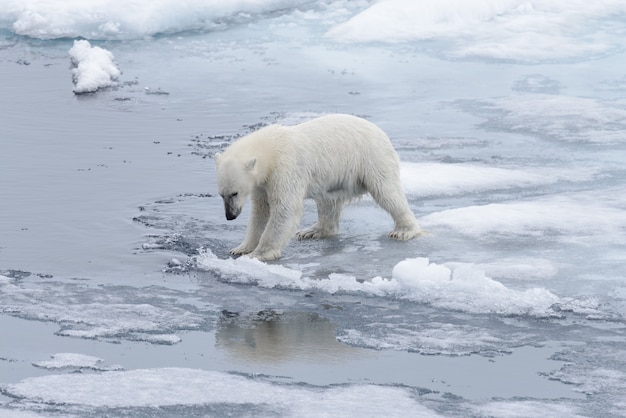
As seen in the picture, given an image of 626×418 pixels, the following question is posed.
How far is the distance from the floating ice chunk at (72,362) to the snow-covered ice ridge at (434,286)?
1.57 metres

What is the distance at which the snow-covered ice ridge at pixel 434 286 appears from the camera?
20.7 ft

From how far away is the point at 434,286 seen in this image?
21.5ft

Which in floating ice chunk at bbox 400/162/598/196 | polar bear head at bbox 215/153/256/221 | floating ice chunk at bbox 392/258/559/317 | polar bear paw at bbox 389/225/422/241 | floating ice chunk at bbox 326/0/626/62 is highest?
floating ice chunk at bbox 326/0/626/62

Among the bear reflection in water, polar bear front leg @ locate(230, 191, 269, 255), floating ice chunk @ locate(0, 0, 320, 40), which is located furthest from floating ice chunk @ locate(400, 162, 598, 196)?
floating ice chunk @ locate(0, 0, 320, 40)

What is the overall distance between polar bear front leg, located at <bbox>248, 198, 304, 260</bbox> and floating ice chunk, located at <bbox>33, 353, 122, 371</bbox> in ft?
6.86

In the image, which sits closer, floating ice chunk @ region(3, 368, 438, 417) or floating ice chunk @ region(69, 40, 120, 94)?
floating ice chunk @ region(3, 368, 438, 417)

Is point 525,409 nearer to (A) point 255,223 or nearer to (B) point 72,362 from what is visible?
(B) point 72,362

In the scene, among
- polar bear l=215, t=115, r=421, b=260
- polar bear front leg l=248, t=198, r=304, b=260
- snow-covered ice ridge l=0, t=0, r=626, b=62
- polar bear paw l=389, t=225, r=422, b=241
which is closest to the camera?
polar bear l=215, t=115, r=421, b=260

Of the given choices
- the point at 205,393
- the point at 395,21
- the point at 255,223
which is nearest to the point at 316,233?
the point at 255,223

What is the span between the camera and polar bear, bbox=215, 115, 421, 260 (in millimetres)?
7293

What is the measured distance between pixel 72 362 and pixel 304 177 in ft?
8.45

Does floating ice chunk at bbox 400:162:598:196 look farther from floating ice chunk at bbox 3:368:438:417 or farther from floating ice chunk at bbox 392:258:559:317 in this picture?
floating ice chunk at bbox 3:368:438:417

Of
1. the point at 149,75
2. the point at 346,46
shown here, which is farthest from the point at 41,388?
the point at 346,46

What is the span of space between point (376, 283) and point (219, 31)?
9.85 m
